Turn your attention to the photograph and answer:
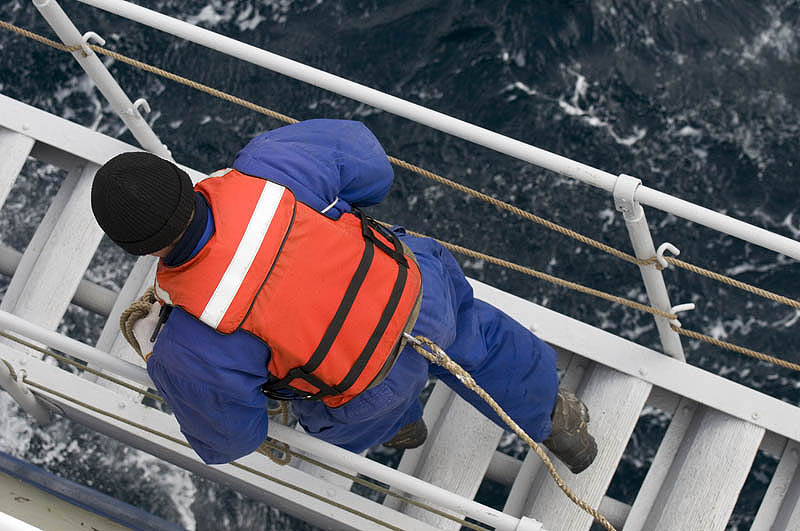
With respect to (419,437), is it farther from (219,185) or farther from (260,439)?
(219,185)

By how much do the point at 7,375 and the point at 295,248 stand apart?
1.66 metres

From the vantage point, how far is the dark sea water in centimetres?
472

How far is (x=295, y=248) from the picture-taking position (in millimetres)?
2100

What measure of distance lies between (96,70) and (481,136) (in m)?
1.35

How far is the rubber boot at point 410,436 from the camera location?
3.25 m

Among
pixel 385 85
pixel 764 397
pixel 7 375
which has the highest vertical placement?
pixel 385 85

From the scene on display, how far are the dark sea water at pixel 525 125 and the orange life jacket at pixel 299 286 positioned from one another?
256 centimetres

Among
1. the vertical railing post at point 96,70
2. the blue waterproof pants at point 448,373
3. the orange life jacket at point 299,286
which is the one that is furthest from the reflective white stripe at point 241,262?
the vertical railing post at point 96,70

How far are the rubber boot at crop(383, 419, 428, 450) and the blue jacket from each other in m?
0.23

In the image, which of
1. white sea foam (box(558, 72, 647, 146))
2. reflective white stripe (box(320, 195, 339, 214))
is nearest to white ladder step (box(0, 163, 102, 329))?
reflective white stripe (box(320, 195, 339, 214))

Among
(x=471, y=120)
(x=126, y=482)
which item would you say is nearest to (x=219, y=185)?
(x=471, y=120)

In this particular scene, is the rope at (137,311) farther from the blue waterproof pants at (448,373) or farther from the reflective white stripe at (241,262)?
the blue waterproof pants at (448,373)

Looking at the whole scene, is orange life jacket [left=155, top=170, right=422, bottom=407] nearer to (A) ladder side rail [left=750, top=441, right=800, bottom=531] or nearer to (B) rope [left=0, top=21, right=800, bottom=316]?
(B) rope [left=0, top=21, right=800, bottom=316]

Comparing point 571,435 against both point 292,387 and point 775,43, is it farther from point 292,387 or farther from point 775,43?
point 775,43
